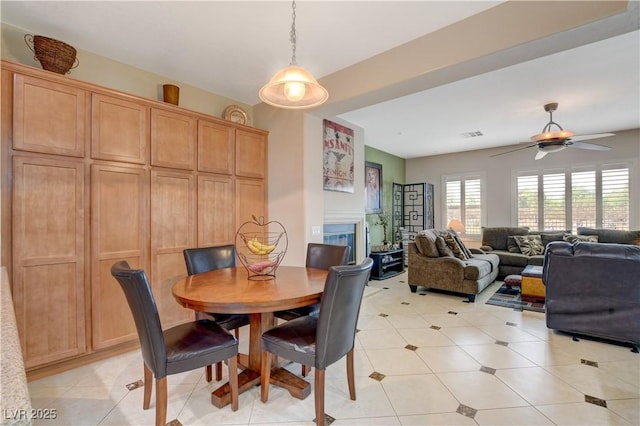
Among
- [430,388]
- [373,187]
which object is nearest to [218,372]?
[430,388]

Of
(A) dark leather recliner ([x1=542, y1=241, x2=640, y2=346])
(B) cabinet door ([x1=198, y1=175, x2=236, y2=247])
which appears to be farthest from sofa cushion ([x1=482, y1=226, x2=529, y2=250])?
(B) cabinet door ([x1=198, y1=175, x2=236, y2=247])

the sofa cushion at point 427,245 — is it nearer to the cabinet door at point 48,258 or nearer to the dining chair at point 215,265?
the dining chair at point 215,265

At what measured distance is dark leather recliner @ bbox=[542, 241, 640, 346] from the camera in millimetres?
2732

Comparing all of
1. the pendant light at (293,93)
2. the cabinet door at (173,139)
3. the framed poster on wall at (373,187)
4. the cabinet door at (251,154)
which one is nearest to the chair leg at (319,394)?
the pendant light at (293,93)

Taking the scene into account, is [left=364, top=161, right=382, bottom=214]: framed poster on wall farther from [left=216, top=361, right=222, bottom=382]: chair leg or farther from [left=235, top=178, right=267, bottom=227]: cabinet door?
[left=216, top=361, right=222, bottom=382]: chair leg

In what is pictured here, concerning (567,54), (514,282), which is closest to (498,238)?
(514,282)

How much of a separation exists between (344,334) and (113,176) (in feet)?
7.95

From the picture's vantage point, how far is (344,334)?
189 centimetres

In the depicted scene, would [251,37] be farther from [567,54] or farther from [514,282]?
[514,282]

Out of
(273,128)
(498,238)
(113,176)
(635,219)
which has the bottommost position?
(498,238)

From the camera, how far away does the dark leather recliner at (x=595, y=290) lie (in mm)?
2732

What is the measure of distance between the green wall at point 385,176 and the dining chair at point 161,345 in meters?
4.81

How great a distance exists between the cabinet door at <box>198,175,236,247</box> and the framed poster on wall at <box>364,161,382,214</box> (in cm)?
330

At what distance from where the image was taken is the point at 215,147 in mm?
3387
